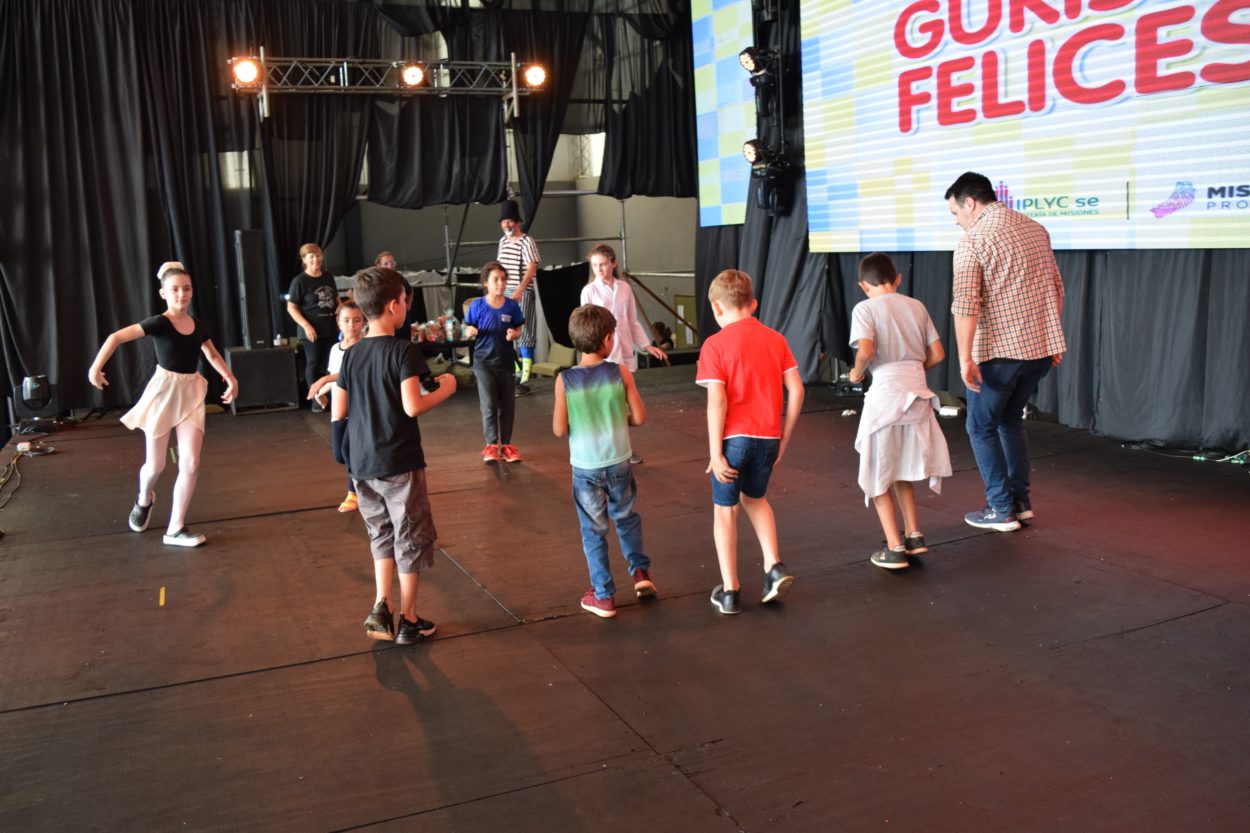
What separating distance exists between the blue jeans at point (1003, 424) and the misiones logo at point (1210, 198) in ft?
5.82

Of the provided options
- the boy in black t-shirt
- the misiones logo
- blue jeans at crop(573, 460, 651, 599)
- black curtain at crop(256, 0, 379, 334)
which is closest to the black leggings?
black curtain at crop(256, 0, 379, 334)

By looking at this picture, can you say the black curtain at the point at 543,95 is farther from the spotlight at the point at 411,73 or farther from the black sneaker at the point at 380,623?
the black sneaker at the point at 380,623

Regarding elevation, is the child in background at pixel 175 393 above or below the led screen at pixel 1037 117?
below

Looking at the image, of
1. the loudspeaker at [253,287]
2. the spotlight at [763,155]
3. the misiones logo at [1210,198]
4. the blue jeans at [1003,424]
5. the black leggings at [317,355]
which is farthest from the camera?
the loudspeaker at [253,287]

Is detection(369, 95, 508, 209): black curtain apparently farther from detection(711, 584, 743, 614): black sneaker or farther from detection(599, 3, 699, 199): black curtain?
detection(711, 584, 743, 614): black sneaker

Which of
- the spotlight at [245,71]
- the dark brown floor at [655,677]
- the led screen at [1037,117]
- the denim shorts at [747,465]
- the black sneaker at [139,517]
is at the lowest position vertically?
the dark brown floor at [655,677]

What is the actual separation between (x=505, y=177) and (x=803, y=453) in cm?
583

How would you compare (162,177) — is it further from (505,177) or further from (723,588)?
(723,588)

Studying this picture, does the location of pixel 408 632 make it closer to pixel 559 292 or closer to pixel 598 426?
pixel 598 426

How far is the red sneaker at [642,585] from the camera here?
177 inches

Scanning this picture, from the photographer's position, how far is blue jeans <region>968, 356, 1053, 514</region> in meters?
5.14

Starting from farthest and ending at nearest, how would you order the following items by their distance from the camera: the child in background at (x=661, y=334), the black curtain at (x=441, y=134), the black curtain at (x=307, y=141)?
the child in background at (x=661, y=334)
the black curtain at (x=441, y=134)
the black curtain at (x=307, y=141)

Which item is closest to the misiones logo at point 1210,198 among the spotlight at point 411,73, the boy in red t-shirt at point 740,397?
the boy in red t-shirt at point 740,397

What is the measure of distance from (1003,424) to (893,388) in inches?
35.6
